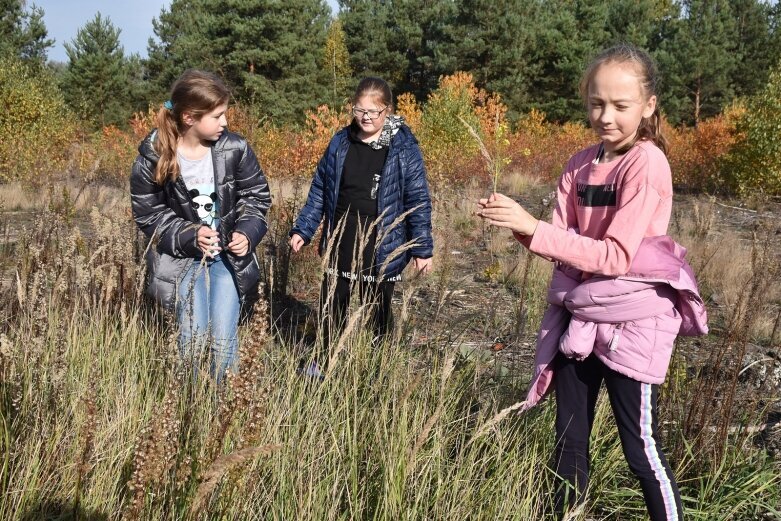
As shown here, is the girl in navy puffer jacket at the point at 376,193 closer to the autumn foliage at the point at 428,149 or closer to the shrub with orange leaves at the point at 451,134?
the autumn foliage at the point at 428,149

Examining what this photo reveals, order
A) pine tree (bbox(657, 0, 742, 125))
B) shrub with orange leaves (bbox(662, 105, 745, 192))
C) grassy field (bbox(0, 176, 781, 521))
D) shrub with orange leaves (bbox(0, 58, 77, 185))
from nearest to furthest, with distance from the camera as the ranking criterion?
1. grassy field (bbox(0, 176, 781, 521))
2. shrub with orange leaves (bbox(0, 58, 77, 185))
3. shrub with orange leaves (bbox(662, 105, 745, 192))
4. pine tree (bbox(657, 0, 742, 125))

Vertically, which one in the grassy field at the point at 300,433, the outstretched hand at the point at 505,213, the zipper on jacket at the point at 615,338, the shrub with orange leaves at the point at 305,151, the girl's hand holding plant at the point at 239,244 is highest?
the shrub with orange leaves at the point at 305,151

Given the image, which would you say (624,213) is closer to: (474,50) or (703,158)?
(703,158)

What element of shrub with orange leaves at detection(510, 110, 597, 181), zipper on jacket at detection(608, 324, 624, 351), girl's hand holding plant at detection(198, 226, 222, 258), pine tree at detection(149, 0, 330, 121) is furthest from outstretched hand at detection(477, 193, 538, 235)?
pine tree at detection(149, 0, 330, 121)

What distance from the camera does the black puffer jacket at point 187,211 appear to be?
2.77 m

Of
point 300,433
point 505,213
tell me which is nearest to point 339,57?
point 300,433

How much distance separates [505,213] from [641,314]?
0.46 meters

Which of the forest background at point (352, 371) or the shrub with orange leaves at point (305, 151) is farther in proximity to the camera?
the shrub with orange leaves at point (305, 151)

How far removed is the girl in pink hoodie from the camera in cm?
172

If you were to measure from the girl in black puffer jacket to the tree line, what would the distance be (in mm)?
24076

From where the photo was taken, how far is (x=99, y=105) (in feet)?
101

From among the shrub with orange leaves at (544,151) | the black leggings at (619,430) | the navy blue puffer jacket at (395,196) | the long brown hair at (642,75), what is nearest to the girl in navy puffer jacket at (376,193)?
the navy blue puffer jacket at (395,196)

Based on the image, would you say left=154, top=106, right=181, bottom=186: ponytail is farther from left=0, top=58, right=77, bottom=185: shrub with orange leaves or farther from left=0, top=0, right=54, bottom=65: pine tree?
left=0, top=0, right=54, bottom=65: pine tree

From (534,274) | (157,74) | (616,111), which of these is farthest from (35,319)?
(157,74)
